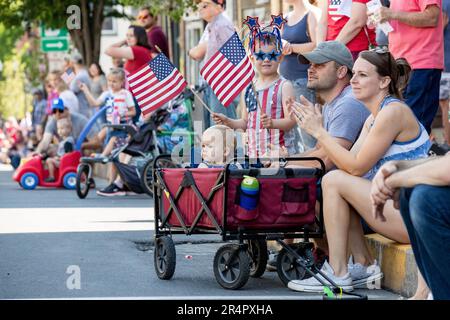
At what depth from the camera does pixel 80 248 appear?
10.8 metres

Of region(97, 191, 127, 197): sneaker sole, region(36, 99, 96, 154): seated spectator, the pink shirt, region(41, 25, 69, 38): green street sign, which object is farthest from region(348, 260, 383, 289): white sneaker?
region(41, 25, 69, 38): green street sign

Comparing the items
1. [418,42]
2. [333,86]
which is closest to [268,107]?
[333,86]

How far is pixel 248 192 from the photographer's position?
8266 mm

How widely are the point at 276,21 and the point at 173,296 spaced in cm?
253

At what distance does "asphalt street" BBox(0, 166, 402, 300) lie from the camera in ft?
27.0

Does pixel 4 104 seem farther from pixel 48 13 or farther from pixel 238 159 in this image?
pixel 238 159

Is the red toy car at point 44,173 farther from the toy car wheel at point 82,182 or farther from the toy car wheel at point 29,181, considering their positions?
the toy car wheel at point 82,182

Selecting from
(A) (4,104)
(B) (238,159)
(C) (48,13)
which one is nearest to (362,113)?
(B) (238,159)

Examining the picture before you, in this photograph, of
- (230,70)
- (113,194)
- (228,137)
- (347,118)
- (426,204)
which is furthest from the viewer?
(113,194)

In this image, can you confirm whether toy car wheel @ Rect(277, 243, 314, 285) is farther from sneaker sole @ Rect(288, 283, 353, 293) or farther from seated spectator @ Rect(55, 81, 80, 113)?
seated spectator @ Rect(55, 81, 80, 113)

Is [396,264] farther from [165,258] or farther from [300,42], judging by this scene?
[300,42]

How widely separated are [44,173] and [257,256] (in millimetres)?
11437

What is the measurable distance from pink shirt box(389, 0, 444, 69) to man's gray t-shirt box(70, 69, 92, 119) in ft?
40.1

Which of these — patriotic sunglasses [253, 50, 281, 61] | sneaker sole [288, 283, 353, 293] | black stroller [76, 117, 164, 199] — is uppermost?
patriotic sunglasses [253, 50, 281, 61]
